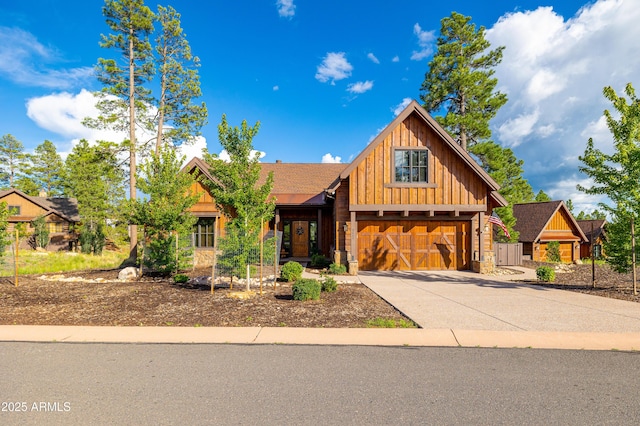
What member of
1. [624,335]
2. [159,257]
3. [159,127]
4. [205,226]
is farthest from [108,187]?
[624,335]

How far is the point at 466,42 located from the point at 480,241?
668 inches

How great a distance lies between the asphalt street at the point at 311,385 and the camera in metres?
3.36

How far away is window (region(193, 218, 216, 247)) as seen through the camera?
17953mm

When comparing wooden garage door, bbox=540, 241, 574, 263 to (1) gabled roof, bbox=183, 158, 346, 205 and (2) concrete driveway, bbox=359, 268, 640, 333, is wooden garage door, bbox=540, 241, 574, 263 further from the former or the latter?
(1) gabled roof, bbox=183, 158, 346, 205

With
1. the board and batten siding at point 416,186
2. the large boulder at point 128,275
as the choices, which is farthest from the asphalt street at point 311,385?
the board and batten siding at point 416,186

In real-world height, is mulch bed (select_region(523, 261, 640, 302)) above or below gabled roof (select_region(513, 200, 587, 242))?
below

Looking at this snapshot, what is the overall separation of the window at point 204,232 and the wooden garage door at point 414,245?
8661 mm

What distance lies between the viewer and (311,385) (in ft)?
13.3

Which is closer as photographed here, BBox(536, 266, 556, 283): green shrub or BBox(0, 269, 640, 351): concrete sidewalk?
BBox(0, 269, 640, 351): concrete sidewalk

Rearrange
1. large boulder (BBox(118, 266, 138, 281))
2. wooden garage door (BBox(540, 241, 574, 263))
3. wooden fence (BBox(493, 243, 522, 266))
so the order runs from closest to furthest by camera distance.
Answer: large boulder (BBox(118, 266, 138, 281))
wooden fence (BBox(493, 243, 522, 266))
wooden garage door (BBox(540, 241, 574, 263))

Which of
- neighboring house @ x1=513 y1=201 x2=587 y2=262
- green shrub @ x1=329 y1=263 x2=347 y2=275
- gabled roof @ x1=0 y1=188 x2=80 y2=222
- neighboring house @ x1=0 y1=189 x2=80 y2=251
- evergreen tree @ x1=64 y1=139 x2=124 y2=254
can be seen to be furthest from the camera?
gabled roof @ x1=0 y1=188 x2=80 y2=222

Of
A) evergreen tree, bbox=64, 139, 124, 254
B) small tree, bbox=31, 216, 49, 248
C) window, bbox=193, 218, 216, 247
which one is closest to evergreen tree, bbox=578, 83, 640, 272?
window, bbox=193, 218, 216, 247

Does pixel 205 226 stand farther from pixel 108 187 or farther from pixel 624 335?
pixel 108 187

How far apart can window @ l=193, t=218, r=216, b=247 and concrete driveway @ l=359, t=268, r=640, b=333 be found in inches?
386
